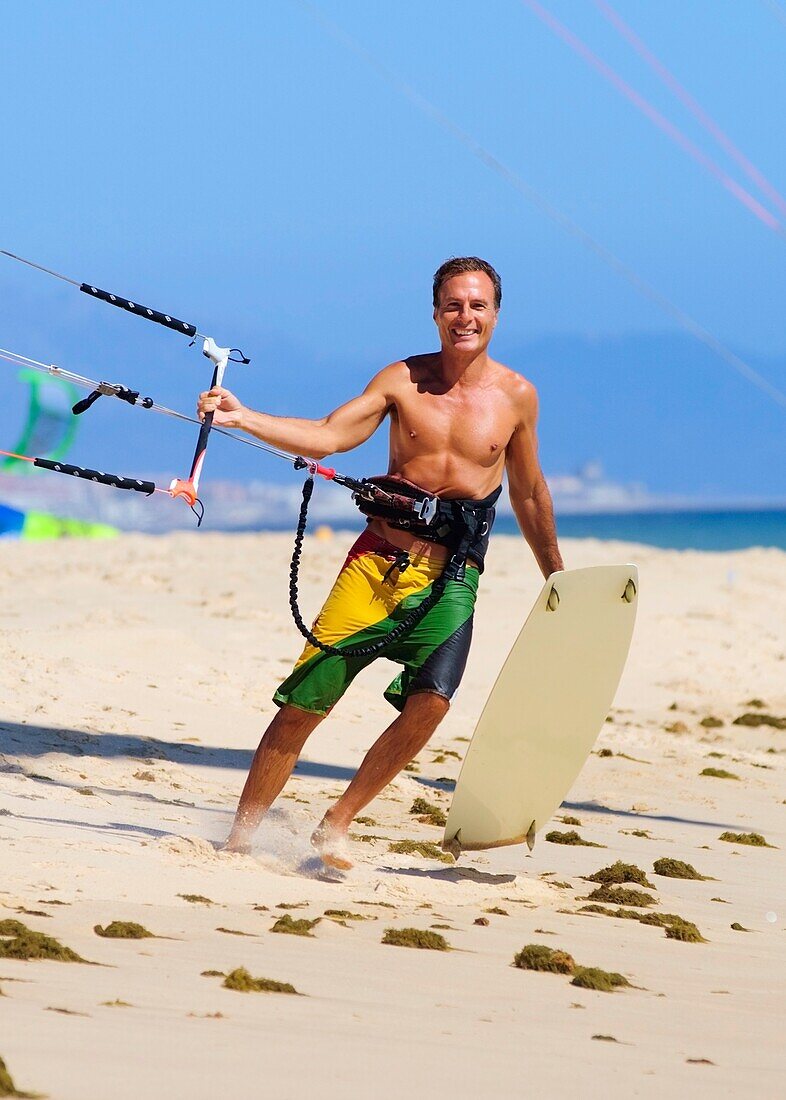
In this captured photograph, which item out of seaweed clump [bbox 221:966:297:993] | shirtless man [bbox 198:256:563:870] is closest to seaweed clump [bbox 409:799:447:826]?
shirtless man [bbox 198:256:563:870]

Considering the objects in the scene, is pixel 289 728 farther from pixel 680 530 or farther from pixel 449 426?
pixel 680 530

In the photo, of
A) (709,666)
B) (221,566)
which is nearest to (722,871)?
(709,666)

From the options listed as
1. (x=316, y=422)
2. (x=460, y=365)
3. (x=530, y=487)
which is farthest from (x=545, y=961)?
(x=460, y=365)

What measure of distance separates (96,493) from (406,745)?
2581cm

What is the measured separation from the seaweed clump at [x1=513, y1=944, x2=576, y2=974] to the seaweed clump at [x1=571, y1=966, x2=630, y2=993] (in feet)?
0.14

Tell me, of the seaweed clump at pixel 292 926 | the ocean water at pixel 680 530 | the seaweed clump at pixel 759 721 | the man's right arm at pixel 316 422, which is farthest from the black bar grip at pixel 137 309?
the ocean water at pixel 680 530

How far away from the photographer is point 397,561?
4.84 m

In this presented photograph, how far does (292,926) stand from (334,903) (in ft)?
1.57

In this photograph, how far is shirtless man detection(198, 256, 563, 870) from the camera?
4.80 meters

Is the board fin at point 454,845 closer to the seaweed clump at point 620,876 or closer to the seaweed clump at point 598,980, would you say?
the seaweed clump at point 620,876

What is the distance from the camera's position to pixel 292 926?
383cm

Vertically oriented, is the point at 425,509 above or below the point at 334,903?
above

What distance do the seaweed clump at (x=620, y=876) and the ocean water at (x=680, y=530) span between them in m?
39.4

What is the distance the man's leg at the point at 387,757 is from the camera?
4.79 metres
